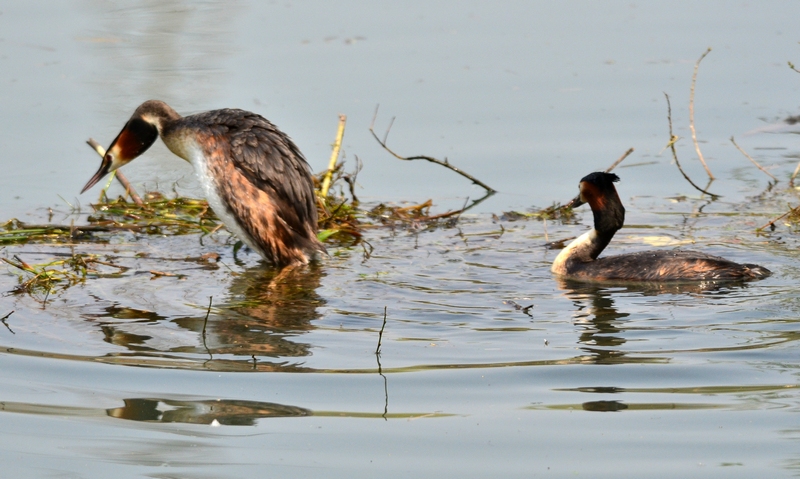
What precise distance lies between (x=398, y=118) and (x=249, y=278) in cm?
388

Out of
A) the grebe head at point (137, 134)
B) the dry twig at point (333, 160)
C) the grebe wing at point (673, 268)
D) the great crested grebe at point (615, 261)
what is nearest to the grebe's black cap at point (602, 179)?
the great crested grebe at point (615, 261)

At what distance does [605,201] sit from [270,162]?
2.27 m

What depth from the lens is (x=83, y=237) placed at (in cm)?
842

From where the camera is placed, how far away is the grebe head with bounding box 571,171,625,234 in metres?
7.73

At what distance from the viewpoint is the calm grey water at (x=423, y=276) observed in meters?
4.67

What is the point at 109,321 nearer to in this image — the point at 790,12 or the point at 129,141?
the point at 129,141

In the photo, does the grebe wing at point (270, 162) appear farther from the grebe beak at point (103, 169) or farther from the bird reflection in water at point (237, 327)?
the grebe beak at point (103, 169)

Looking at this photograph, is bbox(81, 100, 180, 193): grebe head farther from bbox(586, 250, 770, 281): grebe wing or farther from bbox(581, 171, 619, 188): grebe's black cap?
bbox(586, 250, 770, 281): grebe wing

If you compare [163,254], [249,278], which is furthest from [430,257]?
[163,254]

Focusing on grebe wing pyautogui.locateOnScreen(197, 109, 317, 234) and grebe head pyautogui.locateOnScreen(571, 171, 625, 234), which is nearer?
grebe head pyautogui.locateOnScreen(571, 171, 625, 234)

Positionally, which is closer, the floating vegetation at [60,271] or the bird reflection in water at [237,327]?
the bird reflection in water at [237,327]

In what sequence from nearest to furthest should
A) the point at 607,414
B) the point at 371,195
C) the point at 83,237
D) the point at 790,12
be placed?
the point at 607,414
the point at 83,237
the point at 371,195
the point at 790,12

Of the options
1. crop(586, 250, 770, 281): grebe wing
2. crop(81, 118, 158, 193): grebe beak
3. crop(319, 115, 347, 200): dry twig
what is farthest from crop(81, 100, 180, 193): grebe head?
crop(586, 250, 770, 281): grebe wing

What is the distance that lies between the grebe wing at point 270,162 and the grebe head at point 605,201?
6.30 feet
